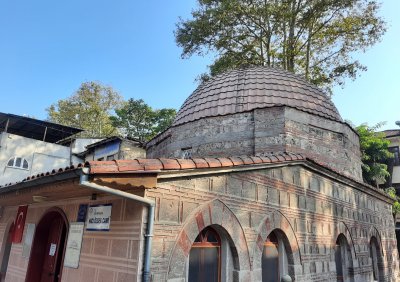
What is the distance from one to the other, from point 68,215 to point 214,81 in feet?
28.2

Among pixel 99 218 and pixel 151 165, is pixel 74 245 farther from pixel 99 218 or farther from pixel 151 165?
pixel 151 165

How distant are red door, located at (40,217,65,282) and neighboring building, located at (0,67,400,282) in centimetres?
3

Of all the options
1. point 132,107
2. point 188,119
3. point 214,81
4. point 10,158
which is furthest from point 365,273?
point 132,107

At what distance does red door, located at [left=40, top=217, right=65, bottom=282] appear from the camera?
618cm

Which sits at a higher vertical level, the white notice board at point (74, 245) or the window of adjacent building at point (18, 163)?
the window of adjacent building at point (18, 163)

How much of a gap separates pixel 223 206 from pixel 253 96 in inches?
249

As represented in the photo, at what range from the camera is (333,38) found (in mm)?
17125

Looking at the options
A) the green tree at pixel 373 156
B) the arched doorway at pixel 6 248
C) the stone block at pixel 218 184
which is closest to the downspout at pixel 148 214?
the stone block at pixel 218 184

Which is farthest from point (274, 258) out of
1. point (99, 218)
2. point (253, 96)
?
point (253, 96)

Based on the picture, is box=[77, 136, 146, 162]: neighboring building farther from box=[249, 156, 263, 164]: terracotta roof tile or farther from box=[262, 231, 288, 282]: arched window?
box=[249, 156, 263, 164]: terracotta roof tile

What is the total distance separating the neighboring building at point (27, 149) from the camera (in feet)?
59.8

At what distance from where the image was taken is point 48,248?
6.68m

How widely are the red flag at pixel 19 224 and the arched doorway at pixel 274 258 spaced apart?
18.3 ft

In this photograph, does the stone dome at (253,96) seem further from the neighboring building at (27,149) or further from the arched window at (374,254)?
the neighboring building at (27,149)
